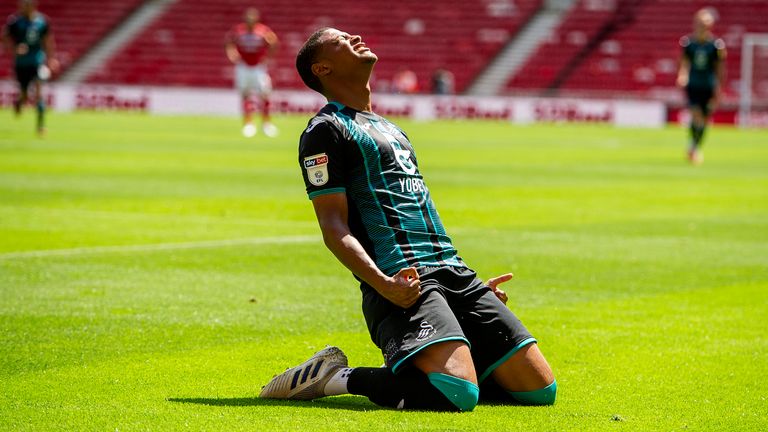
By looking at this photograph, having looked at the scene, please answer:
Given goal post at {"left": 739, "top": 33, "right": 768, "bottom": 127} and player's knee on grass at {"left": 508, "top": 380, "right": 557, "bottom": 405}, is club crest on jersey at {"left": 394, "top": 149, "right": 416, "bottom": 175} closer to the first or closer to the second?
player's knee on grass at {"left": 508, "top": 380, "right": 557, "bottom": 405}

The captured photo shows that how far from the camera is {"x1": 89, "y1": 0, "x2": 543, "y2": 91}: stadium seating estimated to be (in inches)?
2040

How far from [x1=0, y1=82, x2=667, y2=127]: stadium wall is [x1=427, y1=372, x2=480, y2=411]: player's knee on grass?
38714mm

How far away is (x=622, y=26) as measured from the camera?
49969 millimetres

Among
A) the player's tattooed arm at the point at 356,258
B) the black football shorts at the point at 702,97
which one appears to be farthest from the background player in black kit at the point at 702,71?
the player's tattooed arm at the point at 356,258

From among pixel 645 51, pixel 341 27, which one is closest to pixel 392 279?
pixel 645 51

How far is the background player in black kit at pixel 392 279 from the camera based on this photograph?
553 centimetres

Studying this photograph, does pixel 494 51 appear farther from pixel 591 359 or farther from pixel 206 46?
pixel 591 359

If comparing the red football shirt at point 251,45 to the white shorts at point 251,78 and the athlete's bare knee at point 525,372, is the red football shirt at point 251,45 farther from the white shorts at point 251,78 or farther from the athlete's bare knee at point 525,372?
the athlete's bare knee at point 525,372

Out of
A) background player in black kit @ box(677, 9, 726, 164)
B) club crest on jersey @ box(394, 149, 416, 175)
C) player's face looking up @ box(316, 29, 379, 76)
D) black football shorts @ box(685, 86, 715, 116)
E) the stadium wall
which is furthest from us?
the stadium wall

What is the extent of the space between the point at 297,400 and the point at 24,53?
2292 cm

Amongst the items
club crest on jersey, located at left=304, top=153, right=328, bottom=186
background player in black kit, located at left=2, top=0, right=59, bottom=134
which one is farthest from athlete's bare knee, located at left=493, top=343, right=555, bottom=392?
background player in black kit, located at left=2, top=0, right=59, bottom=134

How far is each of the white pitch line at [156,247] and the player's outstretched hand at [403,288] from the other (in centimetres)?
520

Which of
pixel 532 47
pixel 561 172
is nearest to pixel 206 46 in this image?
pixel 532 47

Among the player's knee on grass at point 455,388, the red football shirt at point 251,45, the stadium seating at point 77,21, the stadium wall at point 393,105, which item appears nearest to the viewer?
the player's knee on grass at point 455,388
